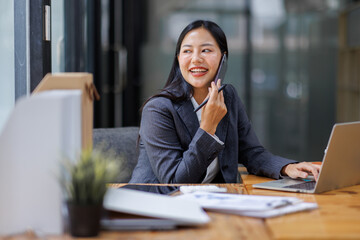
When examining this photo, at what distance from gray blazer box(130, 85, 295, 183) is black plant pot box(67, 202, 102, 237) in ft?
2.60

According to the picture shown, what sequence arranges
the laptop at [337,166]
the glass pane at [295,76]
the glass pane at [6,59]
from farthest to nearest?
the glass pane at [295,76], the glass pane at [6,59], the laptop at [337,166]

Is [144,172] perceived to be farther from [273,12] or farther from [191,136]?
[273,12]

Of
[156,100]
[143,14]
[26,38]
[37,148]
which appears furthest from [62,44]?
[143,14]

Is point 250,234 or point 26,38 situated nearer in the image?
point 250,234

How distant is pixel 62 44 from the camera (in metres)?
2.85

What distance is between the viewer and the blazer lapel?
2080 mm

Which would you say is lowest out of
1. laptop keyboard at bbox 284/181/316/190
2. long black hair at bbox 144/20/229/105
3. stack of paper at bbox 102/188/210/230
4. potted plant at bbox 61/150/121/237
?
laptop keyboard at bbox 284/181/316/190

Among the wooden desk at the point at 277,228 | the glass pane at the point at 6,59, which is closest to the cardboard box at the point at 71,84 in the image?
the wooden desk at the point at 277,228

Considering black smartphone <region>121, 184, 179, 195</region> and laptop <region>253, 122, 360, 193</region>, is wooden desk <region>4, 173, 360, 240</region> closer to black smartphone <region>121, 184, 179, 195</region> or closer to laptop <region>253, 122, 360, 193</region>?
laptop <region>253, 122, 360, 193</region>

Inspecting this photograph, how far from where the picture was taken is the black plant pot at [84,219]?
108cm

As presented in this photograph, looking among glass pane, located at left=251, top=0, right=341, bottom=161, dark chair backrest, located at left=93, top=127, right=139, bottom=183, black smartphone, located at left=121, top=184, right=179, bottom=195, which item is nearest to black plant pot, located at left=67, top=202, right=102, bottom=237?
black smartphone, located at left=121, top=184, right=179, bottom=195

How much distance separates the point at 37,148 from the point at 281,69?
555 cm

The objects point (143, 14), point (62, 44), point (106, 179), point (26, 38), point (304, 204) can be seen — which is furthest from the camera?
point (143, 14)

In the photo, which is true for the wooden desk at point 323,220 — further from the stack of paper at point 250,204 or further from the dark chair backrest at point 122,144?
the dark chair backrest at point 122,144
